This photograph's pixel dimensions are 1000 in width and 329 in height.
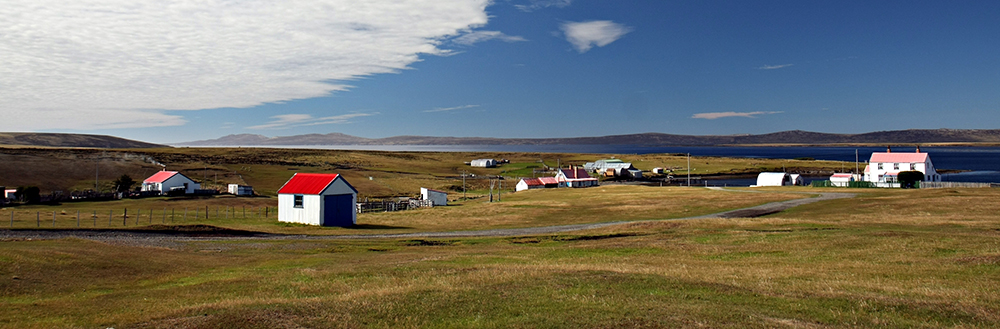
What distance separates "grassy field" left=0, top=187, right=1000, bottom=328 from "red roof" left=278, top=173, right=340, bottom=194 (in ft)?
60.6

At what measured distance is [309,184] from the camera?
50.6 m

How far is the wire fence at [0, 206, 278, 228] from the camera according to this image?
4112cm

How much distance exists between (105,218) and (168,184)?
3674 cm

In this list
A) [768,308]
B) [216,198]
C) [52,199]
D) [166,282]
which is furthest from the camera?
[216,198]

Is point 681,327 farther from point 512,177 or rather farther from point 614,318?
point 512,177

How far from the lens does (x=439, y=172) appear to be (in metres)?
157

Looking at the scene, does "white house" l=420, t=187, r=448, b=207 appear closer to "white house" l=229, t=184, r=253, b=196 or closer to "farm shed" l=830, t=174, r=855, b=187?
"white house" l=229, t=184, r=253, b=196

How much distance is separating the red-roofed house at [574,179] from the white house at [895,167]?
47.0 m

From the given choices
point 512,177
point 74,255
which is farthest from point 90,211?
point 512,177

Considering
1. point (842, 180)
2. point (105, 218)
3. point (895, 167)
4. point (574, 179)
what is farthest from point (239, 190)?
point (895, 167)

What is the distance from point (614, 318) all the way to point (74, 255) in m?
19.7

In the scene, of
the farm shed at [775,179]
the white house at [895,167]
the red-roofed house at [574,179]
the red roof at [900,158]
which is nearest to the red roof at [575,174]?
the red-roofed house at [574,179]

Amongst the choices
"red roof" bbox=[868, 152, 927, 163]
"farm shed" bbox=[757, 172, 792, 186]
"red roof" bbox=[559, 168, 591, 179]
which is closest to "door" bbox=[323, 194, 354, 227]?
"red roof" bbox=[559, 168, 591, 179]

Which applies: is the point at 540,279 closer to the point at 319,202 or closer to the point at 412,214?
the point at 319,202
